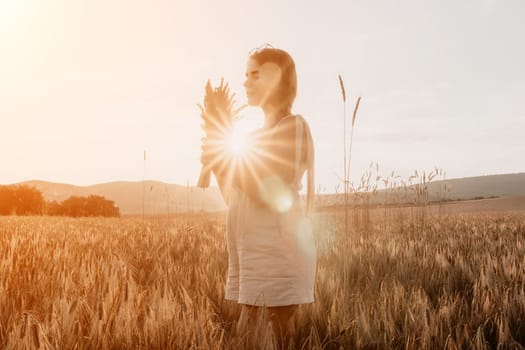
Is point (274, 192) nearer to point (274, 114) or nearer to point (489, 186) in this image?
point (274, 114)

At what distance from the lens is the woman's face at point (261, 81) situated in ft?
7.22

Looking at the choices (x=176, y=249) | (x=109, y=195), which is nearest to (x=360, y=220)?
(x=176, y=249)

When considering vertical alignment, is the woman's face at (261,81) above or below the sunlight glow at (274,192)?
above

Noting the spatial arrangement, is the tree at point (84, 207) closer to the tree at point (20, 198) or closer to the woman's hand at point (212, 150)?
the tree at point (20, 198)

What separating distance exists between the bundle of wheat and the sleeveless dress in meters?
0.31

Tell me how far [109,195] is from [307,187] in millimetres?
104301

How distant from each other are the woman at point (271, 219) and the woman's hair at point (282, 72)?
0.15 m

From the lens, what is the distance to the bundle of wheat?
193 centimetres

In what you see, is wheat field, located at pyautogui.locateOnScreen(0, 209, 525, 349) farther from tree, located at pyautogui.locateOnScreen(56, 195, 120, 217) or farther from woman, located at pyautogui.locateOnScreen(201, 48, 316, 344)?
tree, located at pyautogui.locateOnScreen(56, 195, 120, 217)

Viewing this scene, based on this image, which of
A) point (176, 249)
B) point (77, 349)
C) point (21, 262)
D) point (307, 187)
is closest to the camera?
point (77, 349)

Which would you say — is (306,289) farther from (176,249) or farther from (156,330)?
(176,249)

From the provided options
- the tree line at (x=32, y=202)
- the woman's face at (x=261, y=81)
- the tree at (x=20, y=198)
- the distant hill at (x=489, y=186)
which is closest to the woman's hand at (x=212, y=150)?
the woman's face at (x=261, y=81)

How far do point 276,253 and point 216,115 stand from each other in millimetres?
667

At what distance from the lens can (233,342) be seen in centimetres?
157
